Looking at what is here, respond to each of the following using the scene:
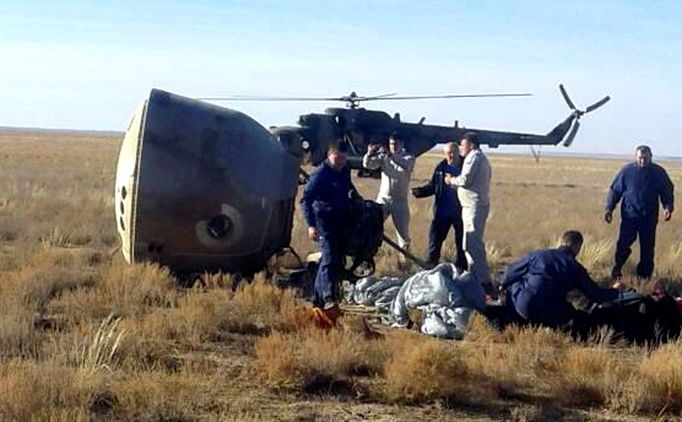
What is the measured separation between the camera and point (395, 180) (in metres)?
14.5

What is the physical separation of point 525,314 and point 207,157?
14.2ft

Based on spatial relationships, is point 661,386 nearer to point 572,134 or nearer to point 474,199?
point 474,199

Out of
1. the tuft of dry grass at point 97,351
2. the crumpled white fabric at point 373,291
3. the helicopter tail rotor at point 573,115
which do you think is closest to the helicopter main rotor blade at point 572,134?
the helicopter tail rotor at point 573,115

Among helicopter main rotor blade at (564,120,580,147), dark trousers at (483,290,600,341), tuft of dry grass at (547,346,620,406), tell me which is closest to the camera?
tuft of dry grass at (547,346,620,406)

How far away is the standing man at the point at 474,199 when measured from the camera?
12609 millimetres

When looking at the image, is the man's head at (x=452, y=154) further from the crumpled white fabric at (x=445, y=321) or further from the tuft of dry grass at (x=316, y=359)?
the tuft of dry grass at (x=316, y=359)

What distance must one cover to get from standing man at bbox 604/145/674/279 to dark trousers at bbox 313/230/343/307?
417 centimetres

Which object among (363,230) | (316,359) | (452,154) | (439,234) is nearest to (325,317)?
(316,359)

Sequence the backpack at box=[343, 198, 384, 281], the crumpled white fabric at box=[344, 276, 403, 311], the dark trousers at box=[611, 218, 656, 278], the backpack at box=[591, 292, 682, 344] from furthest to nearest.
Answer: the dark trousers at box=[611, 218, 656, 278] < the crumpled white fabric at box=[344, 276, 403, 311] < the backpack at box=[343, 198, 384, 281] < the backpack at box=[591, 292, 682, 344]

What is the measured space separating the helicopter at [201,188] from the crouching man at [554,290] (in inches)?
149

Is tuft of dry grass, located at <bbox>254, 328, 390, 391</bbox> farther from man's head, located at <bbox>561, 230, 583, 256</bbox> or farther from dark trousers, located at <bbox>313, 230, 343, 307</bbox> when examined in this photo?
man's head, located at <bbox>561, 230, 583, 256</bbox>

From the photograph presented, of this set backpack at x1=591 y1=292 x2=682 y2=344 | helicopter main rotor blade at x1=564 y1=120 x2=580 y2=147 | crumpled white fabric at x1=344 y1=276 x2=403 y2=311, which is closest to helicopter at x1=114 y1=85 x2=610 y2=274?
crumpled white fabric at x1=344 y1=276 x2=403 y2=311

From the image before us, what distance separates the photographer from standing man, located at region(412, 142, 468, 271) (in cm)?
1373

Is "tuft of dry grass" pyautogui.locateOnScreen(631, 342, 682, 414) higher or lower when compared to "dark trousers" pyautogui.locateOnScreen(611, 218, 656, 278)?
lower
